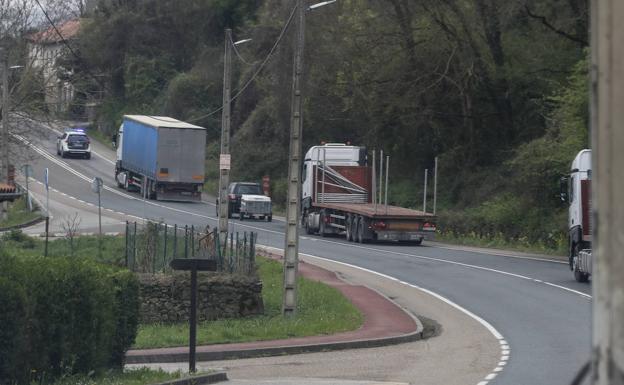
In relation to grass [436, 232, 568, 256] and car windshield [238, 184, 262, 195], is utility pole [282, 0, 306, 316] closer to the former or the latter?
grass [436, 232, 568, 256]

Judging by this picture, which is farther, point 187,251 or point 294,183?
point 187,251

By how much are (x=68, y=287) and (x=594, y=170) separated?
405 inches

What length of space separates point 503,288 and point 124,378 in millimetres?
15804

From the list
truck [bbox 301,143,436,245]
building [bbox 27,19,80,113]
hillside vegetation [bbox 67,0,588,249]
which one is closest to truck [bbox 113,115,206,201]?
building [bbox 27,19,80,113]

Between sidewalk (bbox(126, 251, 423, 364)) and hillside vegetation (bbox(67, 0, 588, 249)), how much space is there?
1879 cm

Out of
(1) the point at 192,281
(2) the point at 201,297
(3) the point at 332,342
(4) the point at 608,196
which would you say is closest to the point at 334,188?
(2) the point at 201,297

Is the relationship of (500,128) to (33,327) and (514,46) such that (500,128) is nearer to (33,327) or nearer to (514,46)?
(514,46)

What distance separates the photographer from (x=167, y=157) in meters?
59.7

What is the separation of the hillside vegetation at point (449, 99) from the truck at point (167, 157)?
20.9 ft

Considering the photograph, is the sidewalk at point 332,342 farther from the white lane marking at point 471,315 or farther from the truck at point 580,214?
the truck at point 580,214

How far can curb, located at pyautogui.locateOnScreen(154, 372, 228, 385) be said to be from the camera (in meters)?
13.4

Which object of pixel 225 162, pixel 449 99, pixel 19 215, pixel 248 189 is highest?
pixel 449 99

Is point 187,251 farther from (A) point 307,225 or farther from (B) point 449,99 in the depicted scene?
(B) point 449,99

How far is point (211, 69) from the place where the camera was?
83.5 m
